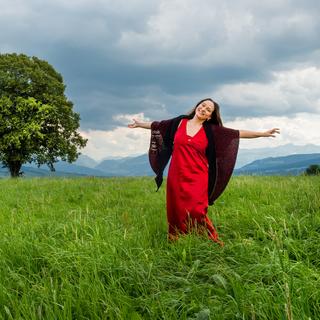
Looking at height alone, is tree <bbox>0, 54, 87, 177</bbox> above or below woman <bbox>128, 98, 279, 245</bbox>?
above

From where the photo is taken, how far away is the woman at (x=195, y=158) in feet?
22.9

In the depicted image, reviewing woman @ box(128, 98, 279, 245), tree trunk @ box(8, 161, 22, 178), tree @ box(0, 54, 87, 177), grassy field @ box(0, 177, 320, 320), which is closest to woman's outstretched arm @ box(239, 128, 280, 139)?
woman @ box(128, 98, 279, 245)

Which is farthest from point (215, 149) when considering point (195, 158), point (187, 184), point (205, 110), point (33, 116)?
point (33, 116)

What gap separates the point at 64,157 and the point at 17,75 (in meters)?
9.26

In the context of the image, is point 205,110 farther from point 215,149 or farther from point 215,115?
point 215,149

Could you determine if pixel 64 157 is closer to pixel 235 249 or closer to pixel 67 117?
pixel 67 117

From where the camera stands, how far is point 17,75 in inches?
1619

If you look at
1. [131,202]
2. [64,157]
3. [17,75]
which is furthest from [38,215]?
[17,75]

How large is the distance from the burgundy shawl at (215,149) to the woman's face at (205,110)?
16cm

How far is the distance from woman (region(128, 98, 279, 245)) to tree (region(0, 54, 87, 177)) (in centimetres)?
2917

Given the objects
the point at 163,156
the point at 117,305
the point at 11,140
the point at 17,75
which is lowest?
the point at 117,305

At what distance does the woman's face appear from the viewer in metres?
7.45

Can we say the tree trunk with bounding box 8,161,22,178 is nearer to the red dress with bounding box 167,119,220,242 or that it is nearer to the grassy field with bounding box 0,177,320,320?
the grassy field with bounding box 0,177,320,320

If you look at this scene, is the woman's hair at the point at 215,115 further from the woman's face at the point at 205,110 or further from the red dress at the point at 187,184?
the red dress at the point at 187,184
